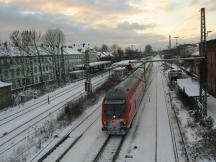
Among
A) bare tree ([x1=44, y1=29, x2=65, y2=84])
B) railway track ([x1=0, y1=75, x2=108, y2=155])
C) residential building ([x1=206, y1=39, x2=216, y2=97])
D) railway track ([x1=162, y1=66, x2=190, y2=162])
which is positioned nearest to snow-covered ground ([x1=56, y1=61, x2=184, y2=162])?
railway track ([x1=162, y1=66, x2=190, y2=162])

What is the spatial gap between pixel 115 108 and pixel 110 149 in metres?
3.54

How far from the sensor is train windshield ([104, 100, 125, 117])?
2158 cm

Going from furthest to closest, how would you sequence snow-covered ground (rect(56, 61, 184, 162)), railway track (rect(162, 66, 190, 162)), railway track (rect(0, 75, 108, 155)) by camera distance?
railway track (rect(0, 75, 108, 155))
snow-covered ground (rect(56, 61, 184, 162))
railway track (rect(162, 66, 190, 162))

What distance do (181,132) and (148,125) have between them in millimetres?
3398

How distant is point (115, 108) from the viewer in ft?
71.2

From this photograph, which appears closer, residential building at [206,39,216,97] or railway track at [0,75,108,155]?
railway track at [0,75,108,155]

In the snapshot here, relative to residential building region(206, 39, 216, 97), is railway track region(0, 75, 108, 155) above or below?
below

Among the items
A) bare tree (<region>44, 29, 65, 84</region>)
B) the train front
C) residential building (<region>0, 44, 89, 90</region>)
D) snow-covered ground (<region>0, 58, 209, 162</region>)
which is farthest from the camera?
bare tree (<region>44, 29, 65, 84</region>)

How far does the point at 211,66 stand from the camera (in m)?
40.0

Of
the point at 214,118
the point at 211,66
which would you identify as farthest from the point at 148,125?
the point at 211,66

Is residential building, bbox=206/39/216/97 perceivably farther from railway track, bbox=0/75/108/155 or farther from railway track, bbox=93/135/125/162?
railway track, bbox=93/135/125/162

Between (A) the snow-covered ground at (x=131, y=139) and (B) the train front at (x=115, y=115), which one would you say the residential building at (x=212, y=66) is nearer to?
(A) the snow-covered ground at (x=131, y=139)

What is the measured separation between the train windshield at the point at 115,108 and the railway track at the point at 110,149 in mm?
1668

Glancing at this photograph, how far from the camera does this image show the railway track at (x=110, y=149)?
56.6 feet
